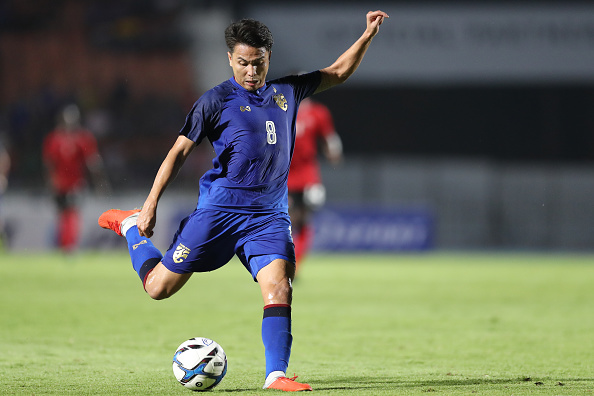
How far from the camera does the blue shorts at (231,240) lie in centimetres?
530

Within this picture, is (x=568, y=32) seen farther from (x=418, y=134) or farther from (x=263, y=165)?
(x=263, y=165)

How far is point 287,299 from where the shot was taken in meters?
5.16

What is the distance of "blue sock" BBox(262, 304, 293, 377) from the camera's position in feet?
16.5

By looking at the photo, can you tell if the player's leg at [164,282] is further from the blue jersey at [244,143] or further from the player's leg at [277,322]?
the player's leg at [277,322]

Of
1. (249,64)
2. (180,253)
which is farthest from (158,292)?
(249,64)

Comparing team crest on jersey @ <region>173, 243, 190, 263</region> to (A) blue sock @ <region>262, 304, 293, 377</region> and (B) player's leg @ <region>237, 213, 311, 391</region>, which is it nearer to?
(B) player's leg @ <region>237, 213, 311, 391</region>

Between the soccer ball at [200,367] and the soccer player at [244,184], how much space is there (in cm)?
29

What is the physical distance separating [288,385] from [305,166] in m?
8.22

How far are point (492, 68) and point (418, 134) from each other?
3.01 meters

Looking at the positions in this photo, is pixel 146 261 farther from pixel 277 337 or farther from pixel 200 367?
pixel 277 337

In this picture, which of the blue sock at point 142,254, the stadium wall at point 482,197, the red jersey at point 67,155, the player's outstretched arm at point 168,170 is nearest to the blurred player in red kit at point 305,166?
the red jersey at point 67,155

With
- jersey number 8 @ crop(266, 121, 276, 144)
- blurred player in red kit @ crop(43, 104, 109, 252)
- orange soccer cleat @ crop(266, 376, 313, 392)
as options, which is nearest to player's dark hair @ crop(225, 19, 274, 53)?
jersey number 8 @ crop(266, 121, 276, 144)

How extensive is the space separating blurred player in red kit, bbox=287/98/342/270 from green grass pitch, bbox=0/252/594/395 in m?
0.79

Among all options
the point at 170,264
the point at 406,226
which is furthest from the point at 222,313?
the point at 406,226
